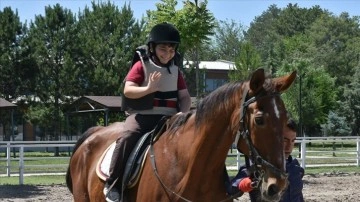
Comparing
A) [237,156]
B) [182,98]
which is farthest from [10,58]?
[182,98]

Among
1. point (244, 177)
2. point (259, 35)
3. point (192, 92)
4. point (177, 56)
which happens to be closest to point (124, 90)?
point (177, 56)

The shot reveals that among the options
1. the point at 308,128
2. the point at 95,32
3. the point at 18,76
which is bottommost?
the point at 308,128

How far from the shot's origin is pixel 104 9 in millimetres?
45625

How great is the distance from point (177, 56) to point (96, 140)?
1.39 metres

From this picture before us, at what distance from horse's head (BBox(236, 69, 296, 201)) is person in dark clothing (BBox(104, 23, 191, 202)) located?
41.9 inches

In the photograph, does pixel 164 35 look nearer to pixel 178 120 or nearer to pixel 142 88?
pixel 142 88

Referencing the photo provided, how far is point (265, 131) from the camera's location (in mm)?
3838

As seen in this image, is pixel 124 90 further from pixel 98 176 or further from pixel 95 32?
pixel 95 32

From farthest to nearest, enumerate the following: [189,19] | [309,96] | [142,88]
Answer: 1. [309,96]
2. [189,19]
3. [142,88]

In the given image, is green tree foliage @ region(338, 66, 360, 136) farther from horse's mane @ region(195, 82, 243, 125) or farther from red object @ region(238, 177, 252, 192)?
red object @ region(238, 177, 252, 192)

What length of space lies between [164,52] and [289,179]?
1385 mm

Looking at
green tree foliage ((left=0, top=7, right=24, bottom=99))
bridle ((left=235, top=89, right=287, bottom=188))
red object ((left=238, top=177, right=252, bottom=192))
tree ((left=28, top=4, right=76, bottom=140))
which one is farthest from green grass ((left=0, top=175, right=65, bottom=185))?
green tree foliage ((left=0, top=7, right=24, bottom=99))

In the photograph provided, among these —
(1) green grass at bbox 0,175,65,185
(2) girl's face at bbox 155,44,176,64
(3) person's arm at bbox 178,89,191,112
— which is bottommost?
(1) green grass at bbox 0,175,65,185

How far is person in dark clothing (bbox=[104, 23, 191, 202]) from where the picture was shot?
499 centimetres
